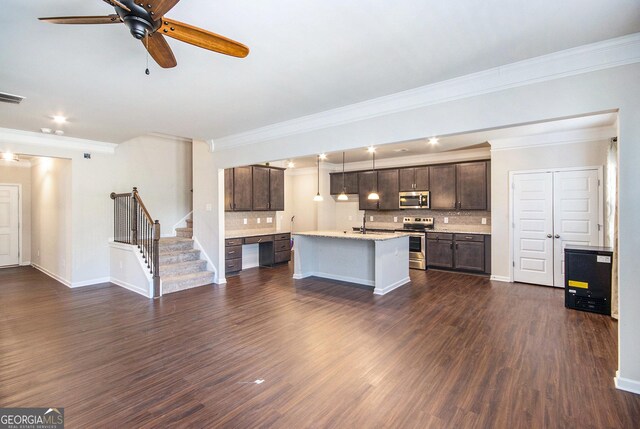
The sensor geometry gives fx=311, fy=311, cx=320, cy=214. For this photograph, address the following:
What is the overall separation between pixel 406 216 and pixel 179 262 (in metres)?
5.47

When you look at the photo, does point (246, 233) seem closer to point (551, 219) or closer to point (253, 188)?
point (253, 188)

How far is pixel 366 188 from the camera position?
8461 millimetres

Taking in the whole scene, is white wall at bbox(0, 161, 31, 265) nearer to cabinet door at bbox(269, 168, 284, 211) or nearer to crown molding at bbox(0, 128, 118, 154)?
crown molding at bbox(0, 128, 118, 154)

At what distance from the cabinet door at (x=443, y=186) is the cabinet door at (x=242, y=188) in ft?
14.1

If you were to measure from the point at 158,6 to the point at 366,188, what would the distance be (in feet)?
23.3

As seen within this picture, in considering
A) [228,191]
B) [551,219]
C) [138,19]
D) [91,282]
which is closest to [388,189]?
[551,219]

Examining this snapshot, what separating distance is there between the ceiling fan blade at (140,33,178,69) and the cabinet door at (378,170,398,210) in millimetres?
6387

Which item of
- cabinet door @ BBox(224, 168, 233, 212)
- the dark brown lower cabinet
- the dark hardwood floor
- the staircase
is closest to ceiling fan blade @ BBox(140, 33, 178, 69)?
the dark hardwood floor

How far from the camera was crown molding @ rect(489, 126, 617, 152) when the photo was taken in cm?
504

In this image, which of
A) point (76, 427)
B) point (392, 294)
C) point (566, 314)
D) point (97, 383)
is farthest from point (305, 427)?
point (566, 314)

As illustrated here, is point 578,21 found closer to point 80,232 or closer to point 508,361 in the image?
point 508,361

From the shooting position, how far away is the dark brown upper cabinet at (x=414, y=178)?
24.5 feet

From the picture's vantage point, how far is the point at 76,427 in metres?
2.07

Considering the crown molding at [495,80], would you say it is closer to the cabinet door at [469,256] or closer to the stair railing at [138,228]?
the stair railing at [138,228]
